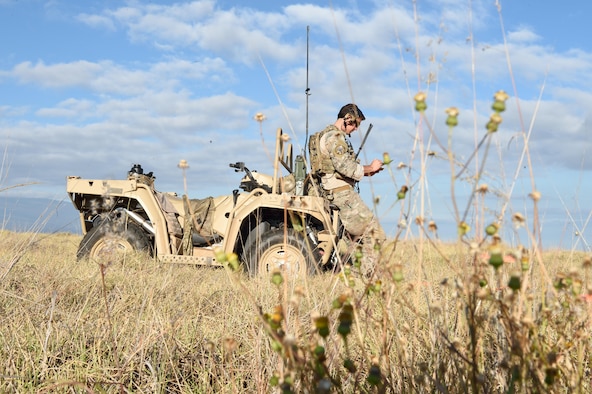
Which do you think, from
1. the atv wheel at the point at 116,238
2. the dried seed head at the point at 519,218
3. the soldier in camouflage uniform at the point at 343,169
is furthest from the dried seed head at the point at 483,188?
the atv wheel at the point at 116,238

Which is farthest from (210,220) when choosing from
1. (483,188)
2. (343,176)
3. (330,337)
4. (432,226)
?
(483,188)

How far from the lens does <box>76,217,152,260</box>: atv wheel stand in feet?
22.4

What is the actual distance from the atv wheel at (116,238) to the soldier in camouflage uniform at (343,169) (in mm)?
2308

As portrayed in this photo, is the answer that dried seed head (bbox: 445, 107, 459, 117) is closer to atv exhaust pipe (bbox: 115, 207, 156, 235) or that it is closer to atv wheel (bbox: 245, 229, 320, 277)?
atv wheel (bbox: 245, 229, 320, 277)

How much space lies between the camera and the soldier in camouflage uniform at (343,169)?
6461 mm

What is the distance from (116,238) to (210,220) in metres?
1.14

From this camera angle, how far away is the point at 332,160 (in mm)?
6484

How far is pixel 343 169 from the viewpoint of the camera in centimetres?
645

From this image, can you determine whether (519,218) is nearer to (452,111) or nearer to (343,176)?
(452,111)

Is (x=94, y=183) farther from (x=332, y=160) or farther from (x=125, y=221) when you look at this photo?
(x=332, y=160)

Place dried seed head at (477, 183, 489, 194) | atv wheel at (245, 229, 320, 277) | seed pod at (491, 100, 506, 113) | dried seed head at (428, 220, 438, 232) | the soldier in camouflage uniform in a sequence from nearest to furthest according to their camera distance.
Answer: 1. seed pod at (491, 100, 506, 113)
2. dried seed head at (477, 183, 489, 194)
3. dried seed head at (428, 220, 438, 232)
4. atv wheel at (245, 229, 320, 277)
5. the soldier in camouflage uniform

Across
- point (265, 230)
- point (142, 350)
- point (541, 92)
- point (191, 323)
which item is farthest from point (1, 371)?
point (265, 230)

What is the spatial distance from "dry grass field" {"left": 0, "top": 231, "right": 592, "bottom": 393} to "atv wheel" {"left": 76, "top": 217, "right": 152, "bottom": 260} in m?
2.46

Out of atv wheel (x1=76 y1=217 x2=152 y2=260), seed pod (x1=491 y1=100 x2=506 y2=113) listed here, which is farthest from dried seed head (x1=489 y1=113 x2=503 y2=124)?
atv wheel (x1=76 y1=217 x2=152 y2=260)
